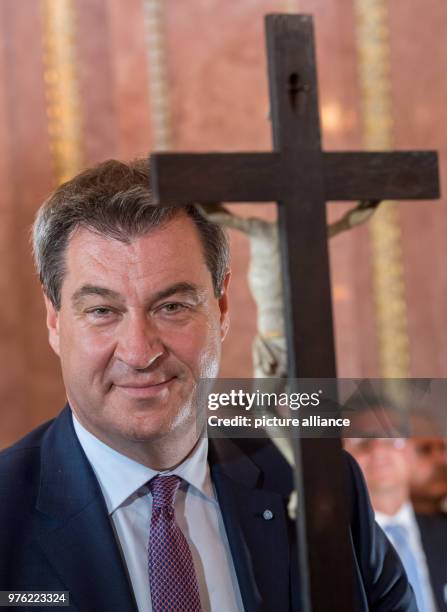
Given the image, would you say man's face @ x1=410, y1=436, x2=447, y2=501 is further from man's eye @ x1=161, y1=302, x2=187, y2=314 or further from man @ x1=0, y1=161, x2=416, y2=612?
man's eye @ x1=161, y1=302, x2=187, y2=314

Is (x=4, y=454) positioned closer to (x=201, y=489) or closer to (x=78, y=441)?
(x=78, y=441)

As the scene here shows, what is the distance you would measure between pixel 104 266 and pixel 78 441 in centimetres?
37

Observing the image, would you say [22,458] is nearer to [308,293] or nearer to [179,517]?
[179,517]

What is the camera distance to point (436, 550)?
196 cm

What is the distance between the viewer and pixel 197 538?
1774mm

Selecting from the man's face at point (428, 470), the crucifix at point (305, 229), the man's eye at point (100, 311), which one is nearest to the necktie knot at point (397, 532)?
the man's face at point (428, 470)

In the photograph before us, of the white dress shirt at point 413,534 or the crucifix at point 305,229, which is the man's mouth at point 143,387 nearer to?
the crucifix at point 305,229

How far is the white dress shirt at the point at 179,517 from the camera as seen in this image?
172cm

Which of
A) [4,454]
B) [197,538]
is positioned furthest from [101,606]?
[4,454]

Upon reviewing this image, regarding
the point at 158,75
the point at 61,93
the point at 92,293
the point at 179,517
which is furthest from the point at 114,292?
the point at 158,75

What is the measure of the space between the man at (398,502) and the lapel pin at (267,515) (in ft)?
0.63

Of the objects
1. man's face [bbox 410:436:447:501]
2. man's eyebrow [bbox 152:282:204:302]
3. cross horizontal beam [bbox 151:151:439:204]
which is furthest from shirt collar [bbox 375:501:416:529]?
cross horizontal beam [bbox 151:151:439:204]

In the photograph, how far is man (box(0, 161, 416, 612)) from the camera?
1.65 meters

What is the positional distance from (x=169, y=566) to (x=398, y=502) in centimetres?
65
